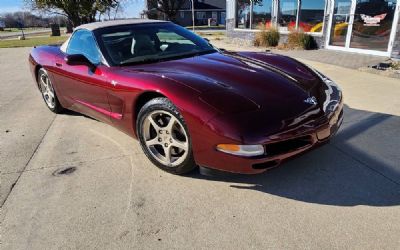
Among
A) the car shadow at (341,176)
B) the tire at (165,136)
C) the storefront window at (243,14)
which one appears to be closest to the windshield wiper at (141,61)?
the tire at (165,136)

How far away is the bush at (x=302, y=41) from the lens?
1123 centimetres

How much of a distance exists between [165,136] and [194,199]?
638 millimetres

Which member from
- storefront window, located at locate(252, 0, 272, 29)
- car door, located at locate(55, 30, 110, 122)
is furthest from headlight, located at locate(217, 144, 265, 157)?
storefront window, located at locate(252, 0, 272, 29)

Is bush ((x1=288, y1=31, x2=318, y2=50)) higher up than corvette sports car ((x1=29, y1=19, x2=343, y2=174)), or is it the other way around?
corvette sports car ((x1=29, y1=19, x2=343, y2=174))

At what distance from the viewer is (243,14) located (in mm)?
15922

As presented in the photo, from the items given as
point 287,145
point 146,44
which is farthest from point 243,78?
point 146,44

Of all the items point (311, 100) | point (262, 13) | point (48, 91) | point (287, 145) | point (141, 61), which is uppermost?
point (262, 13)

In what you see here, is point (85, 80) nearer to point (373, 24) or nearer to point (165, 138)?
point (165, 138)

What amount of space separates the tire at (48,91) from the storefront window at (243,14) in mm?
12016

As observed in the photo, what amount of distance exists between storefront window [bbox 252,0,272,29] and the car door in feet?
34.0

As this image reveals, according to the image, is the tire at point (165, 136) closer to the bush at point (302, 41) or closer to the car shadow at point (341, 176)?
the car shadow at point (341, 176)

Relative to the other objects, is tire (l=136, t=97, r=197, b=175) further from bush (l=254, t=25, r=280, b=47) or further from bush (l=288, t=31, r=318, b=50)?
bush (l=254, t=25, r=280, b=47)

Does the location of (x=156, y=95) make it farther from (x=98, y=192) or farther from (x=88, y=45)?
(x=88, y=45)

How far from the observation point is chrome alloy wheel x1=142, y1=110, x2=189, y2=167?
2900mm
